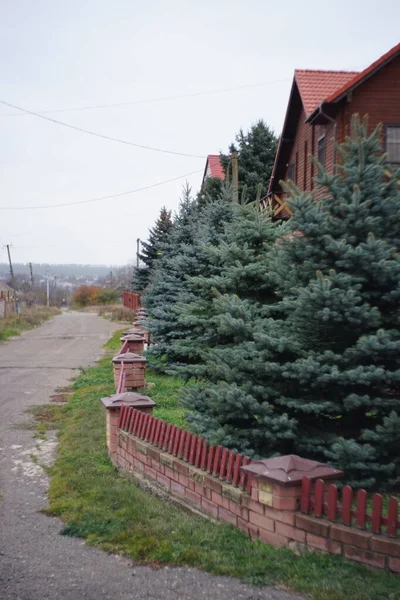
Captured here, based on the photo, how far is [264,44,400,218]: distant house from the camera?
15.9 metres

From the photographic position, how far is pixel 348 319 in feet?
17.9

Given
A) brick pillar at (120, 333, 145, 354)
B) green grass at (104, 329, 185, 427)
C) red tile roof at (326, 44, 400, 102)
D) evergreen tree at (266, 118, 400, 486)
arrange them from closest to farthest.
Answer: evergreen tree at (266, 118, 400, 486) < green grass at (104, 329, 185, 427) < brick pillar at (120, 333, 145, 354) < red tile roof at (326, 44, 400, 102)

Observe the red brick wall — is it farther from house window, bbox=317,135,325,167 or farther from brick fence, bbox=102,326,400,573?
house window, bbox=317,135,325,167

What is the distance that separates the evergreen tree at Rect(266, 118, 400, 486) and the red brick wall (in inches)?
32.0

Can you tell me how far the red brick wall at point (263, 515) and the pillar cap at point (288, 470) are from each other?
89 mm

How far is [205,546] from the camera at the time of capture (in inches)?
197

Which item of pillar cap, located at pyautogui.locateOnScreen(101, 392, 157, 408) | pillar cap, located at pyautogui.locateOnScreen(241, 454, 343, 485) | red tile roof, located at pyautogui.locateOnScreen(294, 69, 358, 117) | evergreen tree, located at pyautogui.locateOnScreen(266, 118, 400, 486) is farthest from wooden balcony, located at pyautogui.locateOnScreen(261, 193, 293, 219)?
pillar cap, located at pyautogui.locateOnScreen(241, 454, 343, 485)

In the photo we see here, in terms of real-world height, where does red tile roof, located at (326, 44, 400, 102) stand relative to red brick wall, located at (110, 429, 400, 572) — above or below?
above

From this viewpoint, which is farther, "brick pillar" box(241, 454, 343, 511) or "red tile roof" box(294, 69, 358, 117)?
"red tile roof" box(294, 69, 358, 117)

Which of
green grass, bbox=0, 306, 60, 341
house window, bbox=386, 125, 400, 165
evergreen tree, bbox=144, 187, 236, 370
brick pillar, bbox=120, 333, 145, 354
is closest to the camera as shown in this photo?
evergreen tree, bbox=144, 187, 236, 370

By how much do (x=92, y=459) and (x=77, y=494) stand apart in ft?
4.80

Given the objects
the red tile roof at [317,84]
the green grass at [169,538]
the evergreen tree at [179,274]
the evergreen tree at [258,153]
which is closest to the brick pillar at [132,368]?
the evergreen tree at [179,274]

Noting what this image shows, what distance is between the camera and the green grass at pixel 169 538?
412 cm

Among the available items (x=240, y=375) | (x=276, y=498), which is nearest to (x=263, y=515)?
(x=276, y=498)
